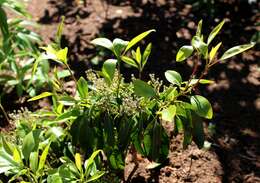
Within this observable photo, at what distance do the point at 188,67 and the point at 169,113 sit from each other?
2156 mm

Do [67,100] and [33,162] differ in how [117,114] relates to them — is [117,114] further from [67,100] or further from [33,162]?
[33,162]

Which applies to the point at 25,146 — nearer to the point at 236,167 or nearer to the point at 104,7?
the point at 236,167

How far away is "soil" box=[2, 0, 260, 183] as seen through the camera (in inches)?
118

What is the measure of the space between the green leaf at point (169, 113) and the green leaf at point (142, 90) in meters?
0.11

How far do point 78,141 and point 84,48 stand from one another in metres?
2.18

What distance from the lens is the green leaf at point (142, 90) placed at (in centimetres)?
195

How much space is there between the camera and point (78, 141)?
225cm

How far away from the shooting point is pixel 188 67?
13.1 ft

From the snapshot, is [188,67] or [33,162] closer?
[33,162]

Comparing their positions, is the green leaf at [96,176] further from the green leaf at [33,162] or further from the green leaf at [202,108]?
the green leaf at [202,108]

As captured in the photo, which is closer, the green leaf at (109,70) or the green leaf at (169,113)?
the green leaf at (169,113)

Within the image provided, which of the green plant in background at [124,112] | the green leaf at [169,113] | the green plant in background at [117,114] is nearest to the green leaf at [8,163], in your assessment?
the green plant in background at [117,114]

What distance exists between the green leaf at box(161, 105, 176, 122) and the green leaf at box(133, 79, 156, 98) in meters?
0.11

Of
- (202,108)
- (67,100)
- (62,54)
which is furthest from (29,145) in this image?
(202,108)
